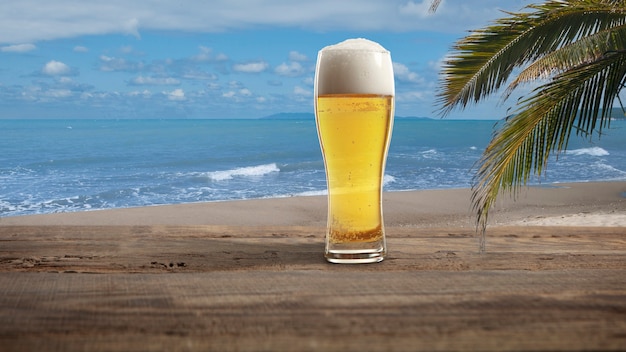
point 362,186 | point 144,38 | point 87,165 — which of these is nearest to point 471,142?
point 87,165

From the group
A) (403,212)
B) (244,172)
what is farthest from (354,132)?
(244,172)

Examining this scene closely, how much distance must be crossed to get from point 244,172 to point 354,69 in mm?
23015

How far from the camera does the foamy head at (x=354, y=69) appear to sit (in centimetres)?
137

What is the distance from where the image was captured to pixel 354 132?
1.38m

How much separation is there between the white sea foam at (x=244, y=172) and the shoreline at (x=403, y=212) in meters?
8.00

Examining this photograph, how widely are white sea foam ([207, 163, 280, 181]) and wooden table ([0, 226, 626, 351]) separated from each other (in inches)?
824

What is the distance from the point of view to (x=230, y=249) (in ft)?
4.56

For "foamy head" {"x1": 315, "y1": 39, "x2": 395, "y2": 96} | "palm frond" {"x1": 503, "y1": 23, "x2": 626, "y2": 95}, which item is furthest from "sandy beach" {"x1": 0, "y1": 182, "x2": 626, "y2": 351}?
"palm frond" {"x1": 503, "y1": 23, "x2": 626, "y2": 95}

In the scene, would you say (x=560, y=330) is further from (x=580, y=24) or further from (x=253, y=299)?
(x=580, y=24)

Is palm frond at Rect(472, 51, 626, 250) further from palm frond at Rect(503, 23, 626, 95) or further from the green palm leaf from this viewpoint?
palm frond at Rect(503, 23, 626, 95)

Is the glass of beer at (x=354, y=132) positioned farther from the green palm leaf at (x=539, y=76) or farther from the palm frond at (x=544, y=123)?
the palm frond at (x=544, y=123)

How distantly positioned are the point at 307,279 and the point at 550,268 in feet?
1.61

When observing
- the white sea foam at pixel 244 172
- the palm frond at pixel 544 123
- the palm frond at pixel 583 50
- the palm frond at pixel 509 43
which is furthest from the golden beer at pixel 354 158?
the white sea foam at pixel 244 172

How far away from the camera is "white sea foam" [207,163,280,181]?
22758mm
